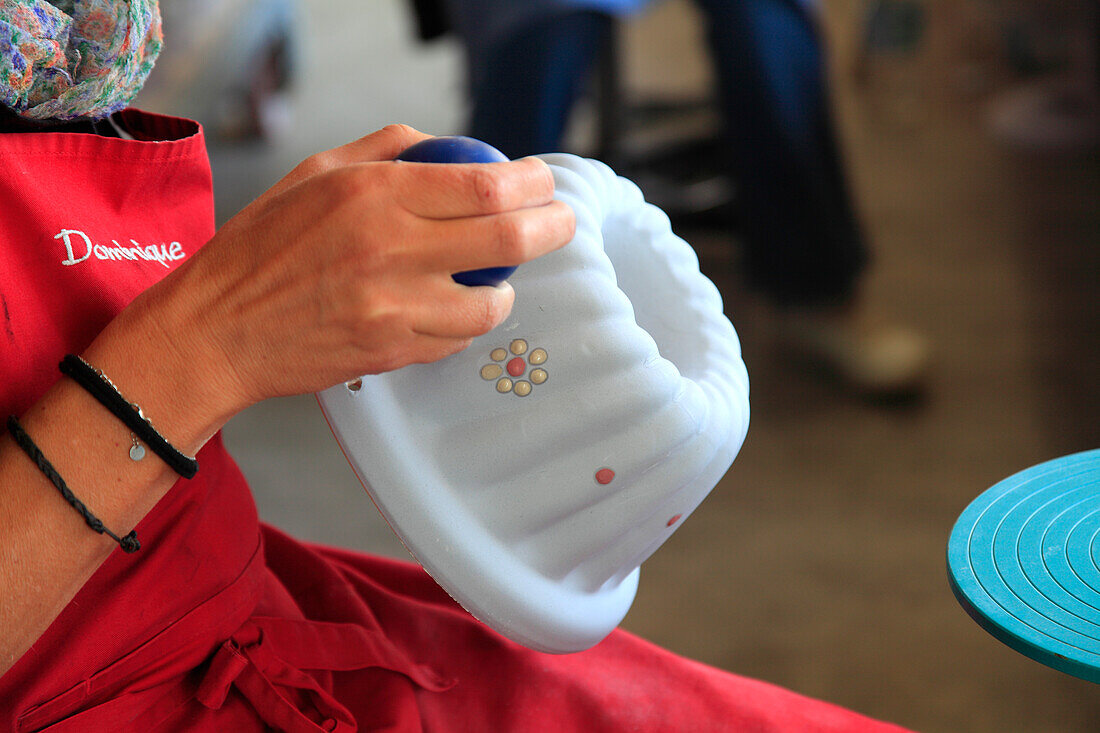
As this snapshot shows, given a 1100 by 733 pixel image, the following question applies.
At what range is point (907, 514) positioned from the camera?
5.75ft

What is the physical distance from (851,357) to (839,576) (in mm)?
560

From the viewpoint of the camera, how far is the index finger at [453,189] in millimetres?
467

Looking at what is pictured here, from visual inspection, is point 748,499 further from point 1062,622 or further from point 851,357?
point 1062,622

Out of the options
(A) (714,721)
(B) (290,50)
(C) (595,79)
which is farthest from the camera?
(B) (290,50)

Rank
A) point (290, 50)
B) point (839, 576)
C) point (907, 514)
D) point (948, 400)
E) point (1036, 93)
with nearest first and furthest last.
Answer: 1. point (839, 576)
2. point (907, 514)
3. point (948, 400)
4. point (1036, 93)
5. point (290, 50)

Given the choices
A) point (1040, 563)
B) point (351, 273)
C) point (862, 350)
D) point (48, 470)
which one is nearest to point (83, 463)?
point (48, 470)

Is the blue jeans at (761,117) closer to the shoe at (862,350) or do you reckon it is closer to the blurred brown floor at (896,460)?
the shoe at (862,350)

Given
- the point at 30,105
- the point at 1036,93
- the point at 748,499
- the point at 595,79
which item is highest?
the point at 30,105

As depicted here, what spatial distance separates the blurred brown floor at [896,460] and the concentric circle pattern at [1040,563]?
34.8 inches

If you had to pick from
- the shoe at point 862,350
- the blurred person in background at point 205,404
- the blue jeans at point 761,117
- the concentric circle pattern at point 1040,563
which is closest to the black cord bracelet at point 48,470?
the blurred person in background at point 205,404

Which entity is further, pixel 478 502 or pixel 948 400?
pixel 948 400

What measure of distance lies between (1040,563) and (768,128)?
58.7 inches

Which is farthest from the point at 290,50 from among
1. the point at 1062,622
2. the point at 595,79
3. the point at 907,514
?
the point at 1062,622

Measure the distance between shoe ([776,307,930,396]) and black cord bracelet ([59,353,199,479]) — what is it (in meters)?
1.75
